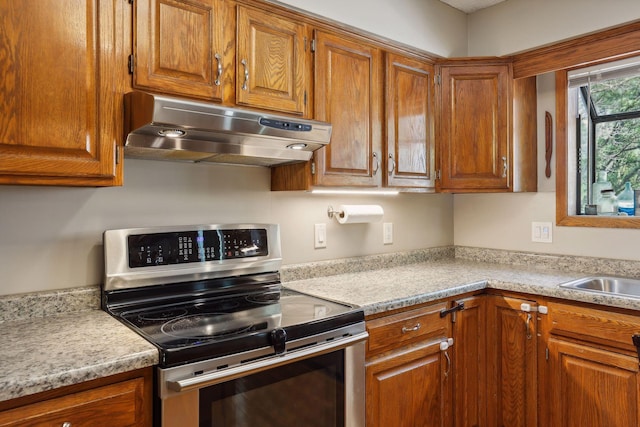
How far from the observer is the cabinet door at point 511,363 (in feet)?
6.72

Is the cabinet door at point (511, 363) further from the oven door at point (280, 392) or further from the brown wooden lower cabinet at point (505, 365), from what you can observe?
the oven door at point (280, 392)

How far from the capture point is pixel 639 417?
174 centimetres

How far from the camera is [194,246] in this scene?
1773 mm

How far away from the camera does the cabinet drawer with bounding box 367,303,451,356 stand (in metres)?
1.73

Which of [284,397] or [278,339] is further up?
[278,339]

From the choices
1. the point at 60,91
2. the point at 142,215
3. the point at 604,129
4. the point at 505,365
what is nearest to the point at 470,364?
the point at 505,365

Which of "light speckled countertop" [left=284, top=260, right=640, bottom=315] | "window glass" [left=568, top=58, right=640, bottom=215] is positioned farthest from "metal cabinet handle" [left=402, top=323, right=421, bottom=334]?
"window glass" [left=568, top=58, right=640, bottom=215]

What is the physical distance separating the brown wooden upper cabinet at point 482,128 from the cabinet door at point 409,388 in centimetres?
101

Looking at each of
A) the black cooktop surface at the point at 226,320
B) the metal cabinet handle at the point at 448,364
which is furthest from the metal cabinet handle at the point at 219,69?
the metal cabinet handle at the point at 448,364

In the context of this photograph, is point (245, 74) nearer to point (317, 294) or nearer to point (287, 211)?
point (287, 211)

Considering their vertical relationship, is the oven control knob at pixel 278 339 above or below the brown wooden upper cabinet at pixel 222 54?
below

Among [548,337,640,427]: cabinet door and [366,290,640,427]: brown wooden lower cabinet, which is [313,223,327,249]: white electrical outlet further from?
[548,337,640,427]: cabinet door

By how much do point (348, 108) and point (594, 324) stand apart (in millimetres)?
1412

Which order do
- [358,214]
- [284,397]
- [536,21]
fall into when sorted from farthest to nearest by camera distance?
[536,21]
[358,214]
[284,397]
